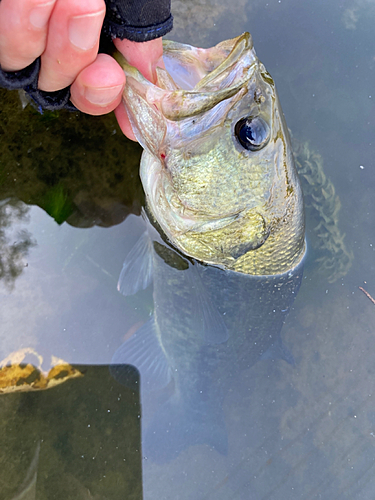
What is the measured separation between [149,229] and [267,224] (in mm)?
814

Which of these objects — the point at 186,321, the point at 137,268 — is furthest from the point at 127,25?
the point at 186,321

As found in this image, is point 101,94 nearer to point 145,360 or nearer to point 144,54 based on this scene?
point 144,54

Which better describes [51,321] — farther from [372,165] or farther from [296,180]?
[372,165]

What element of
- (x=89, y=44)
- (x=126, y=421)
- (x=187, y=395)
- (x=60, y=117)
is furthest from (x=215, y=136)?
(x=126, y=421)

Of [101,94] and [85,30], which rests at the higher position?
[85,30]

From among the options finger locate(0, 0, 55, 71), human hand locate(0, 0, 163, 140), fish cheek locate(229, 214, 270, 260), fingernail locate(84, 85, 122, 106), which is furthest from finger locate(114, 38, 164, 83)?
fish cheek locate(229, 214, 270, 260)

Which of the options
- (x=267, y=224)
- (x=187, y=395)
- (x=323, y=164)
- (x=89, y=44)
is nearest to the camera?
(x=89, y=44)

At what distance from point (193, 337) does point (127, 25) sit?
1.55 m

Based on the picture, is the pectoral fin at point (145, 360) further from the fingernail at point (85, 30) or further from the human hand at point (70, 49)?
the fingernail at point (85, 30)

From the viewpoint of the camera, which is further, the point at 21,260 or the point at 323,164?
the point at 323,164

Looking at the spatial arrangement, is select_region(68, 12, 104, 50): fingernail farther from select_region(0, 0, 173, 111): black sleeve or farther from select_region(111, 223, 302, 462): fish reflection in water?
select_region(111, 223, 302, 462): fish reflection in water

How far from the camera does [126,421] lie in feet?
6.67

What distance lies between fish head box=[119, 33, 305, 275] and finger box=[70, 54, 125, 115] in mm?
80

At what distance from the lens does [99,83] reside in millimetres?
923
